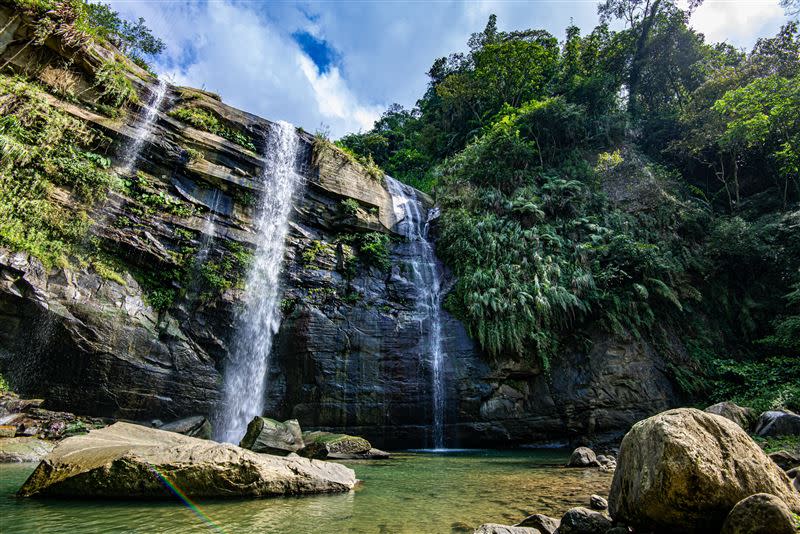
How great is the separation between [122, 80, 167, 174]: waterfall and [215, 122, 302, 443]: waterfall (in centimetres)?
401

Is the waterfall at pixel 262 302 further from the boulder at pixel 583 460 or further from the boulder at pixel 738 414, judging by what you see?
the boulder at pixel 738 414

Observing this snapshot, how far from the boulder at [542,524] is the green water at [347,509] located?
370 millimetres

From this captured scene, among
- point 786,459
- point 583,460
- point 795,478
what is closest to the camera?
point 795,478

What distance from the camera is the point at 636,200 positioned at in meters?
18.6

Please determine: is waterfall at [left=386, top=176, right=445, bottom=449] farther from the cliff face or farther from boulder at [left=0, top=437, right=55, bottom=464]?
boulder at [left=0, top=437, right=55, bottom=464]

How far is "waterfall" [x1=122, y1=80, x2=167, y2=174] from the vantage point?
43.9ft

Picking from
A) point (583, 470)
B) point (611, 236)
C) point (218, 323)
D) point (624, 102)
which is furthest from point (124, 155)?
point (624, 102)

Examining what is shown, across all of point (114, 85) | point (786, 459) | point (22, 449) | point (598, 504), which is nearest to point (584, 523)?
point (598, 504)

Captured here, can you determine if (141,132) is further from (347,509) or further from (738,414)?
(738,414)

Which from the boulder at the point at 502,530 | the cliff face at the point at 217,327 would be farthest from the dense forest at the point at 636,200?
the boulder at the point at 502,530

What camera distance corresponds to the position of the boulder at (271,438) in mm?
8663

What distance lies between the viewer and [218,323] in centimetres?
1246

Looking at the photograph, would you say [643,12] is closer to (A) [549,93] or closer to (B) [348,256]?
(A) [549,93]

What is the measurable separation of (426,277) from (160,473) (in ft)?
39.8
